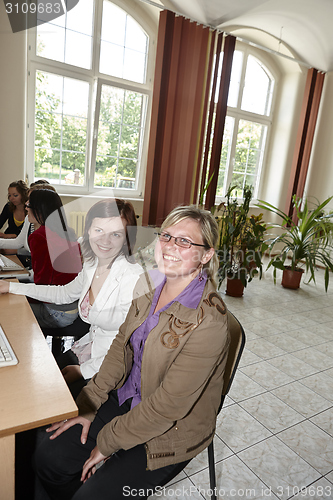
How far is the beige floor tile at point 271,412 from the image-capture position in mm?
1908

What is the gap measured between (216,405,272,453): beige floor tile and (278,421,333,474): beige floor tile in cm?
12

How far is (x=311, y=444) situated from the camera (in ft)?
5.82

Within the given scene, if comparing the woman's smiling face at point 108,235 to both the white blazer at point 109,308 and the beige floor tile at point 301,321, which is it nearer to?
the white blazer at point 109,308

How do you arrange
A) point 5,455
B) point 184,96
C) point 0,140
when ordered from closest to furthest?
point 5,455, point 0,140, point 184,96

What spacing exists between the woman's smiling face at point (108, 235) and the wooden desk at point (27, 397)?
1.49ft

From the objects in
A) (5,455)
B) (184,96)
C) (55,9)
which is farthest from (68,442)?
(55,9)

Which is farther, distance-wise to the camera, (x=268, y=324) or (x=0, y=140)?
(x=0, y=140)

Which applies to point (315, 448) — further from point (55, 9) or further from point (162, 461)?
point (55, 9)

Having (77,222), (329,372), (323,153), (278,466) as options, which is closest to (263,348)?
(329,372)

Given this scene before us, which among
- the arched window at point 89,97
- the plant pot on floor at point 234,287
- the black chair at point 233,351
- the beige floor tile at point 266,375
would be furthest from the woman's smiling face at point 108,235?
the arched window at point 89,97

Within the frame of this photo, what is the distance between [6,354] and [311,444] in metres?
1.61

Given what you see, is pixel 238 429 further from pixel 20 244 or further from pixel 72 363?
pixel 20 244

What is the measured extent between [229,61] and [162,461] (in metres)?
4.86

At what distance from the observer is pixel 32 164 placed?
14.0 ft
